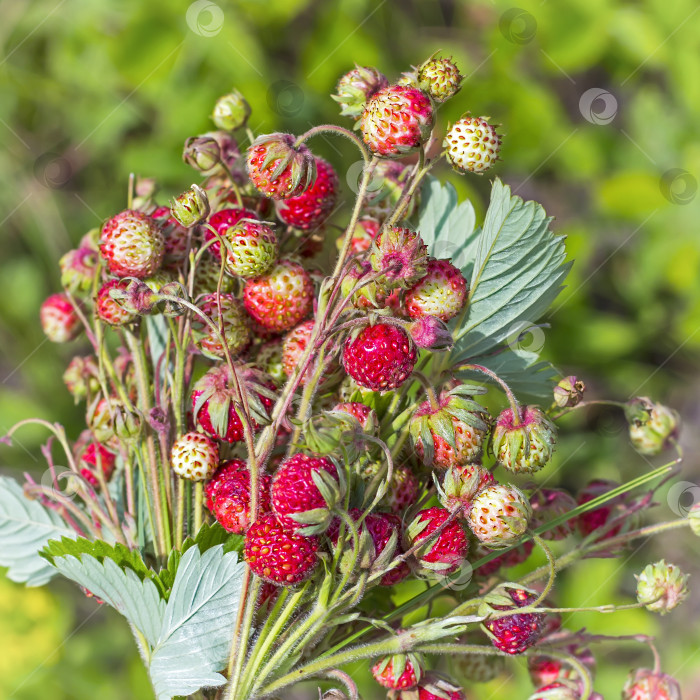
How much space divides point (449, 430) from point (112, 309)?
12.1 inches

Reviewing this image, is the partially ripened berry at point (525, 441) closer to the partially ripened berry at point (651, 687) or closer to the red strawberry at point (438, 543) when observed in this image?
the red strawberry at point (438, 543)

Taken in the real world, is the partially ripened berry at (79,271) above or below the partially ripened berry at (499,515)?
below

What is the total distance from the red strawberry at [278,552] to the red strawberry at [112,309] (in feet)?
0.69

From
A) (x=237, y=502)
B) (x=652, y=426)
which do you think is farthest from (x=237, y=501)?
(x=652, y=426)

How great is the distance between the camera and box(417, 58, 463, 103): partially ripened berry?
2.03ft

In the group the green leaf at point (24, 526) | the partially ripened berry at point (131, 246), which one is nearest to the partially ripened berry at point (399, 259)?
the partially ripened berry at point (131, 246)

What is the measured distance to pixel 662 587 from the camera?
0.67 metres

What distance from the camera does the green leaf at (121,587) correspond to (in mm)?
628

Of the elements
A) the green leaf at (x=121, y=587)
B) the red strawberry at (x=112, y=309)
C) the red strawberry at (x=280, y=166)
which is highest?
the red strawberry at (x=280, y=166)

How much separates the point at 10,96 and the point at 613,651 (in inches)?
85.0

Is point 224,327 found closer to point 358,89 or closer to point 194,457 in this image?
point 194,457

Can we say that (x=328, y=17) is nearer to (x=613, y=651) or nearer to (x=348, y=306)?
(x=348, y=306)

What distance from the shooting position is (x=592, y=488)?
758 mm

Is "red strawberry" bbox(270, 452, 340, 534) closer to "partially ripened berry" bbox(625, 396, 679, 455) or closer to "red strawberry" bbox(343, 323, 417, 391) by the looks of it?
"red strawberry" bbox(343, 323, 417, 391)
